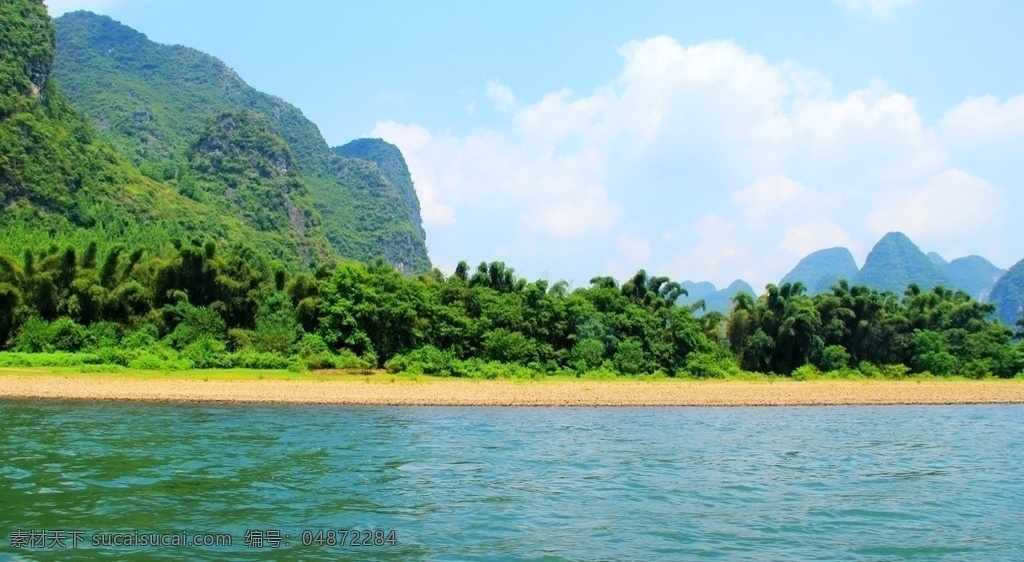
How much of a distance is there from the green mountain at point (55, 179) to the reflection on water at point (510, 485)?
175 feet

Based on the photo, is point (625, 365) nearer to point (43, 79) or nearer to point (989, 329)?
point (989, 329)

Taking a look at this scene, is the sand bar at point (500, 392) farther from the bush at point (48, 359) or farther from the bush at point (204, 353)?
the bush at point (204, 353)

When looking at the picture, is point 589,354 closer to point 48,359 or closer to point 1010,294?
point 48,359

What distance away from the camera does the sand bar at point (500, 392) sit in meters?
33.5

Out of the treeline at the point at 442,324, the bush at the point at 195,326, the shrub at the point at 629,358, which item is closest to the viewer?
the treeline at the point at 442,324

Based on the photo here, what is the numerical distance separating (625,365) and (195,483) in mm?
39361

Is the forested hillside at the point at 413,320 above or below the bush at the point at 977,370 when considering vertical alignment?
above

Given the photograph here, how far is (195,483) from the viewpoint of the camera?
15.4 metres

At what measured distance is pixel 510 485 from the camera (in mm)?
16141

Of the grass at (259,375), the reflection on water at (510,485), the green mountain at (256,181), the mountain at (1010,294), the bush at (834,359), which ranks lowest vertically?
the reflection on water at (510,485)

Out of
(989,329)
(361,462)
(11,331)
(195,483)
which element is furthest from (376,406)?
(989,329)

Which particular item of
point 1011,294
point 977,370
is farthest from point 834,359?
point 1011,294

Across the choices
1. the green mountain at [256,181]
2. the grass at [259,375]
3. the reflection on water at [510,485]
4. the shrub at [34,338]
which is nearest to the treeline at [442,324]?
the shrub at [34,338]

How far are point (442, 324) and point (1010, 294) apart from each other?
168915 millimetres
